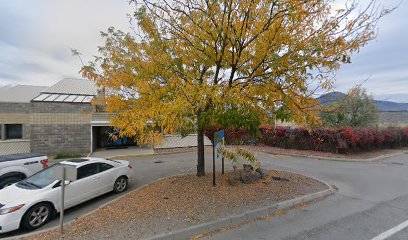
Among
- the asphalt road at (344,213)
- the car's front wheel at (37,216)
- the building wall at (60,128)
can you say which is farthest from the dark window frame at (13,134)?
the car's front wheel at (37,216)

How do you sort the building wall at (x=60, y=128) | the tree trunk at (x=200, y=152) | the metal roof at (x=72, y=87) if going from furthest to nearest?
the metal roof at (x=72, y=87) → the building wall at (x=60, y=128) → the tree trunk at (x=200, y=152)

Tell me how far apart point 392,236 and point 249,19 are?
213 inches

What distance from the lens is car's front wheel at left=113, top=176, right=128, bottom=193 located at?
7.14 metres

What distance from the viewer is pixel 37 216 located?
4.91 meters

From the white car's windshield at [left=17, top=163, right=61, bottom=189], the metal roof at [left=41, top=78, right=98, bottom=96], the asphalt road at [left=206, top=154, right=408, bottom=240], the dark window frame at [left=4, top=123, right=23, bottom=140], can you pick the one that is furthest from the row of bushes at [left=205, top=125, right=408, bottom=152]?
the dark window frame at [left=4, top=123, right=23, bottom=140]

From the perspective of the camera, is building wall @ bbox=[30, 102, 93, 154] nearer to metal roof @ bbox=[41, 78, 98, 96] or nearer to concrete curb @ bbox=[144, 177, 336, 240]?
metal roof @ bbox=[41, 78, 98, 96]

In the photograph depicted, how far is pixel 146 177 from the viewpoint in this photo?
906 centimetres

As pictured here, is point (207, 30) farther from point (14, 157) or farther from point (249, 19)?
point (14, 157)

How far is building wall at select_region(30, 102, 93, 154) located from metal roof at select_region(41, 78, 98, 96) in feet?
10.9

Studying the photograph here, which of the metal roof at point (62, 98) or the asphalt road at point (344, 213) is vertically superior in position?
the metal roof at point (62, 98)

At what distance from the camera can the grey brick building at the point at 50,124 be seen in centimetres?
1450

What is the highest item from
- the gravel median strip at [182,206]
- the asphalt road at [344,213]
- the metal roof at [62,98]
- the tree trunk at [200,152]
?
the metal roof at [62,98]

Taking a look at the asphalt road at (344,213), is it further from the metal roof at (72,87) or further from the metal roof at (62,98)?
the metal roof at (72,87)

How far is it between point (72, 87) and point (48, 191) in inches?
686
